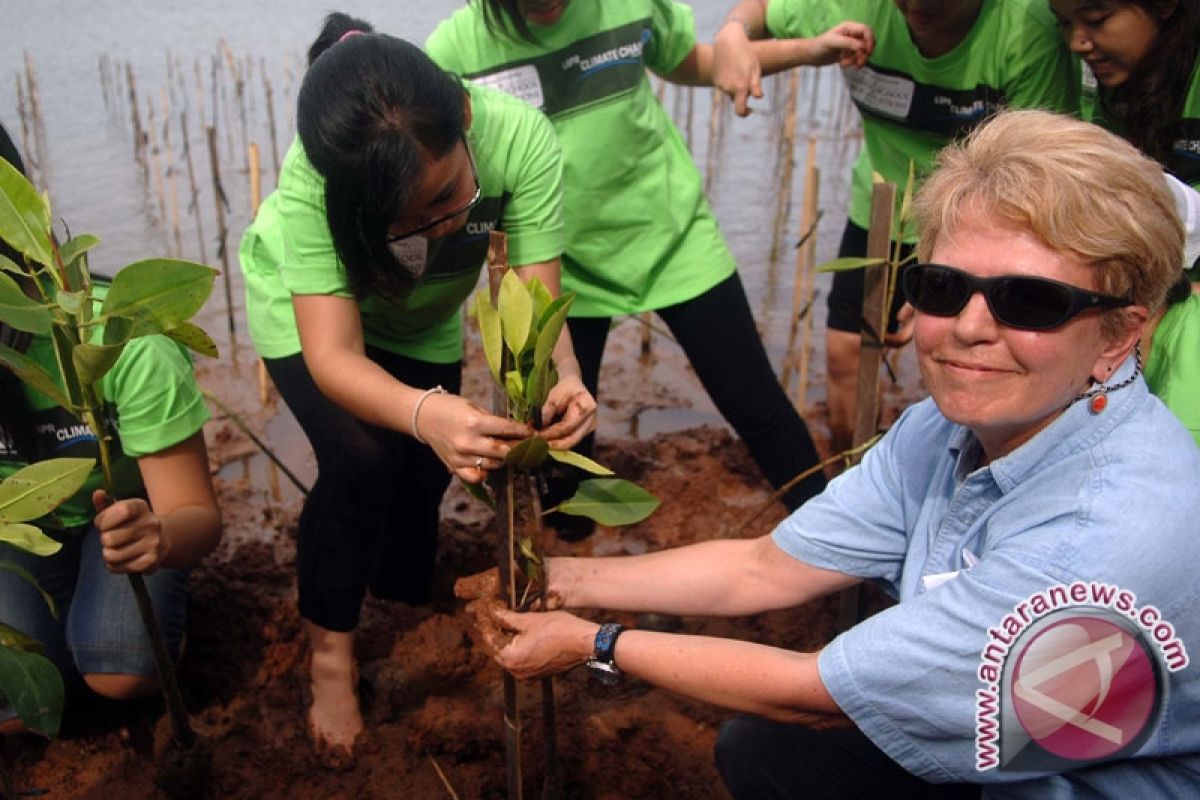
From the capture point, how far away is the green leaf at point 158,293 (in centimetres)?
153

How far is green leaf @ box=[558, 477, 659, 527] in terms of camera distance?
5.78 ft

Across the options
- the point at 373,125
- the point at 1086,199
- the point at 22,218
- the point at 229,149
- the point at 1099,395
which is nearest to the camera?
the point at 1086,199

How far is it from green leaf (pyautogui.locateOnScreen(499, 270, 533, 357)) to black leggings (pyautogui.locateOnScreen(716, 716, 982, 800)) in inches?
32.0

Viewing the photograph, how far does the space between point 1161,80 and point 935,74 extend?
652mm

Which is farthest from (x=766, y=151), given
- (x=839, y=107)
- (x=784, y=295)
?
(x=784, y=295)

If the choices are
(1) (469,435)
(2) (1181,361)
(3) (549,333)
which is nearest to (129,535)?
(1) (469,435)

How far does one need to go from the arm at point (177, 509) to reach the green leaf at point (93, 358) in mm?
411

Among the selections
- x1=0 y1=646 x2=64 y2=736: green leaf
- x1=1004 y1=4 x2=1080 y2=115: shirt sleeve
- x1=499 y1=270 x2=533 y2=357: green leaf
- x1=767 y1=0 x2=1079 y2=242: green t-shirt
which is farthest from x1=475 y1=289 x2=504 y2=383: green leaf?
x1=1004 y1=4 x2=1080 y2=115: shirt sleeve

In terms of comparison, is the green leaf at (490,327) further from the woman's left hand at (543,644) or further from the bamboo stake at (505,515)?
the woman's left hand at (543,644)

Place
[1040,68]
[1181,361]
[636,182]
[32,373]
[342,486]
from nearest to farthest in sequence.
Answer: [32,373] < [1181,361] < [342,486] < [1040,68] < [636,182]

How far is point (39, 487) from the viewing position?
5.22 feet

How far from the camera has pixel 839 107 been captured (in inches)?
360

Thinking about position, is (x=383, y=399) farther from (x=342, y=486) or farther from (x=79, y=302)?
(x=79, y=302)

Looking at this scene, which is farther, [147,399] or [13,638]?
[147,399]
